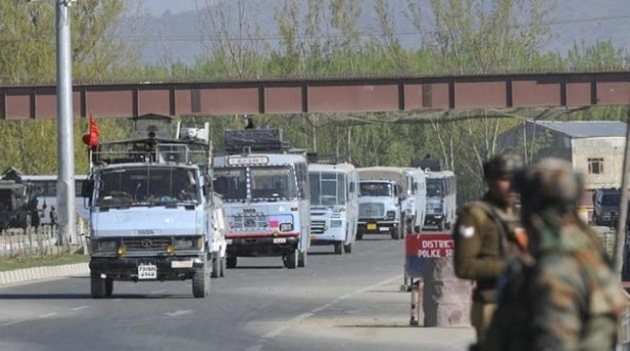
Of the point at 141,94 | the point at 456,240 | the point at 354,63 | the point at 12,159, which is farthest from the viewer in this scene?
the point at 354,63

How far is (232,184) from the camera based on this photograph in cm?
4209

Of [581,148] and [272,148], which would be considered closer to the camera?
[272,148]

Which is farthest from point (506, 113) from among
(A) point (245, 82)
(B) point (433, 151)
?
(B) point (433, 151)

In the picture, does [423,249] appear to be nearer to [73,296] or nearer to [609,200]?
[73,296]

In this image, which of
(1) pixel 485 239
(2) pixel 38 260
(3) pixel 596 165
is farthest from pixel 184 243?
(3) pixel 596 165

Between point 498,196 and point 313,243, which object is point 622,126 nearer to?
point 313,243

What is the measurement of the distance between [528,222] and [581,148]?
125068mm

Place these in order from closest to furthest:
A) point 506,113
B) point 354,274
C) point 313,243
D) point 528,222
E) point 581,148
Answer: point 528,222, point 354,274, point 313,243, point 506,113, point 581,148

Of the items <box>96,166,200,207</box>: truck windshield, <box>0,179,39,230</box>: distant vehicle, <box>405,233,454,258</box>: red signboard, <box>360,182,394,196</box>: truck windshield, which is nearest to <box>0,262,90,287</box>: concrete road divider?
<box>96,166,200,207</box>: truck windshield

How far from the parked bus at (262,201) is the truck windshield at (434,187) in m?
41.7

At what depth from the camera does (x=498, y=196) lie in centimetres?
1223

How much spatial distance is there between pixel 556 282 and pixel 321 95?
203 feet

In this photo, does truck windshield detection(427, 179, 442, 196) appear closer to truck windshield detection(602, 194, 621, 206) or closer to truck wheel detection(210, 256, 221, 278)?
truck windshield detection(602, 194, 621, 206)

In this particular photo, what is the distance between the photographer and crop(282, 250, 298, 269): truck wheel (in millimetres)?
42472
